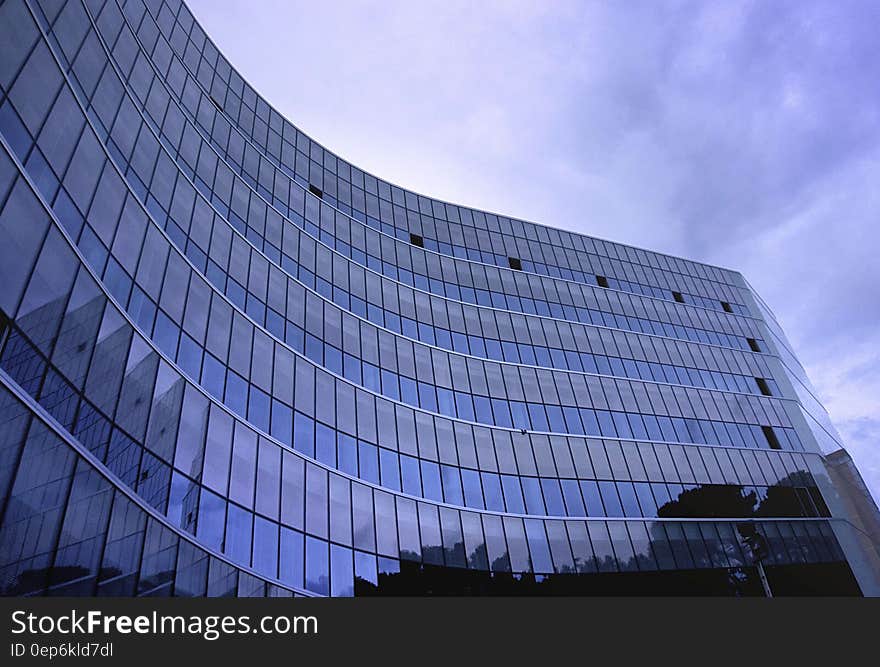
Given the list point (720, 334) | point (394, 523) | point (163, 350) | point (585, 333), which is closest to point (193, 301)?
point (163, 350)

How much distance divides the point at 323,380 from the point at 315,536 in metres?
8.40

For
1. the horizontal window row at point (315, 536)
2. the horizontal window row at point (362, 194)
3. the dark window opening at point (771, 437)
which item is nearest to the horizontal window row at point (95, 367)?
the horizontal window row at point (315, 536)

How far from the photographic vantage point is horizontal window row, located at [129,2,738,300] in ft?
126

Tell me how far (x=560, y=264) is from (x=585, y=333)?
8534 millimetres

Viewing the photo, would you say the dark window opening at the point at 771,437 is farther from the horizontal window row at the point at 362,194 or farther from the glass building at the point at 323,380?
the horizontal window row at the point at 362,194

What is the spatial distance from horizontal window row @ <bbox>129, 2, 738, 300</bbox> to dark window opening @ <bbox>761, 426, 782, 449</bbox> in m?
16.9

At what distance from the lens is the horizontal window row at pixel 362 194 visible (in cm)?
3853

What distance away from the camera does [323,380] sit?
31.8m

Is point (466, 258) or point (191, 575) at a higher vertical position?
point (466, 258)

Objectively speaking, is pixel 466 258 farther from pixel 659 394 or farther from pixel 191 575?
pixel 191 575

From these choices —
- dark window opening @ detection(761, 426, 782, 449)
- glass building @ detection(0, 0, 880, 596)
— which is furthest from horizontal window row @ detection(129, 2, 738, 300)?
dark window opening @ detection(761, 426, 782, 449)

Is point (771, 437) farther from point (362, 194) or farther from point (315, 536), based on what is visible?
point (315, 536)

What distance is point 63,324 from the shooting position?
605 inches

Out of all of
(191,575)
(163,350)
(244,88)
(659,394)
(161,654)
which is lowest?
(161,654)
